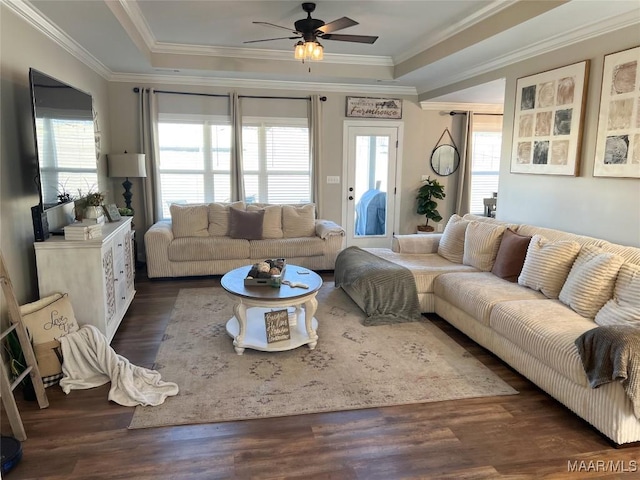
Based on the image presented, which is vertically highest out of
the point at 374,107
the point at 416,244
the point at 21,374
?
the point at 374,107

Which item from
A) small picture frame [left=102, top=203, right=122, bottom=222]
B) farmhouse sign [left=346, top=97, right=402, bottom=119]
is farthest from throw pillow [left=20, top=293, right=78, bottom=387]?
farmhouse sign [left=346, top=97, right=402, bottom=119]

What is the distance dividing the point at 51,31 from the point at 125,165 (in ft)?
6.64

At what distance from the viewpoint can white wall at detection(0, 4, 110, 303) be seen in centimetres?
294

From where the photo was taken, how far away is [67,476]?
6.72 ft

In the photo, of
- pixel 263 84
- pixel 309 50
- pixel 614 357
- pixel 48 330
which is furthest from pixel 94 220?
pixel 614 357

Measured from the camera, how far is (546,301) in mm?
3186

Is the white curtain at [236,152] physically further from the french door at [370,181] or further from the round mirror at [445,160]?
the round mirror at [445,160]

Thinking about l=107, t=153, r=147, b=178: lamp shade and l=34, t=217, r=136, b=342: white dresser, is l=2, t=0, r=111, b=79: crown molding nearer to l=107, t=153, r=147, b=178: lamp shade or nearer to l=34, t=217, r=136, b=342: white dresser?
l=107, t=153, r=147, b=178: lamp shade

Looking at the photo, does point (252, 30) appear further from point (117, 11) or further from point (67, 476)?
point (67, 476)

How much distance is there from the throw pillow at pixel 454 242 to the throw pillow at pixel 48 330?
353cm

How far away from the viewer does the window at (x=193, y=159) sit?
239 inches

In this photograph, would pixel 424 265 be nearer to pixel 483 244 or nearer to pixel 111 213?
pixel 483 244

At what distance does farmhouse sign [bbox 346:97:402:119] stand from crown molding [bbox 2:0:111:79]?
3359 mm

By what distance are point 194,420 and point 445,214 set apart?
18.3 ft
